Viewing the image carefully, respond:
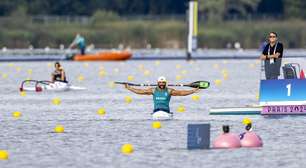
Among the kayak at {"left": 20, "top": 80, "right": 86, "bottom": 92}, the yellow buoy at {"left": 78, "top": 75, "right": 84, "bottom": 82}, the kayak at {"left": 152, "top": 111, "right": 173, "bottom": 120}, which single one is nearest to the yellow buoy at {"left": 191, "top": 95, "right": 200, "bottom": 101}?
the kayak at {"left": 20, "top": 80, "right": 86, "bottom": 92}

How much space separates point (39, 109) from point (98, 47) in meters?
58.7

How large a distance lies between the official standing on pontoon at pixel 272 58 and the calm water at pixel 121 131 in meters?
0.65

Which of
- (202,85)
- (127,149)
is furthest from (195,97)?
(127,149)

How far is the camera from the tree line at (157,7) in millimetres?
101188

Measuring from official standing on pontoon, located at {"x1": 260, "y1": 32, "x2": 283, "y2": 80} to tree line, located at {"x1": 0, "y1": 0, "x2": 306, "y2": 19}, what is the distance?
68.0 metres

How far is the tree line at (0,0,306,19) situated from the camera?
101 m

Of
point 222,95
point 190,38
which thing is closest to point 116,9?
point 190,38

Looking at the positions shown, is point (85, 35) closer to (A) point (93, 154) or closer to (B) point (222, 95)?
(B) point (222, 95)

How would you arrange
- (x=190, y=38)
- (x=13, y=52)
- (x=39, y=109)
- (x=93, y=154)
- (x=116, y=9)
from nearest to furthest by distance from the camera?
(x=93, y=154), (x=39, y=109), (x=190, y=38), (x=13, y=52), (x=116, y=9)

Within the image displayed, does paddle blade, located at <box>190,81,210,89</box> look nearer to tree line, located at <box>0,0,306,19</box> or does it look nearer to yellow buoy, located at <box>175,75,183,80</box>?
yellow buoy, located at <box>175,75,183,80</box>

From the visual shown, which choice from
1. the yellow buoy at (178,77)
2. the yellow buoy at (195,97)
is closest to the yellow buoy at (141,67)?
the yellow buoy at (178,77)

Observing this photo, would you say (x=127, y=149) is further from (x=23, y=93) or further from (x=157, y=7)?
(x=157, y=7)

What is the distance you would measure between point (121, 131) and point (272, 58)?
228 inches

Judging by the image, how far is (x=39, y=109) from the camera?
33625 millimetres
